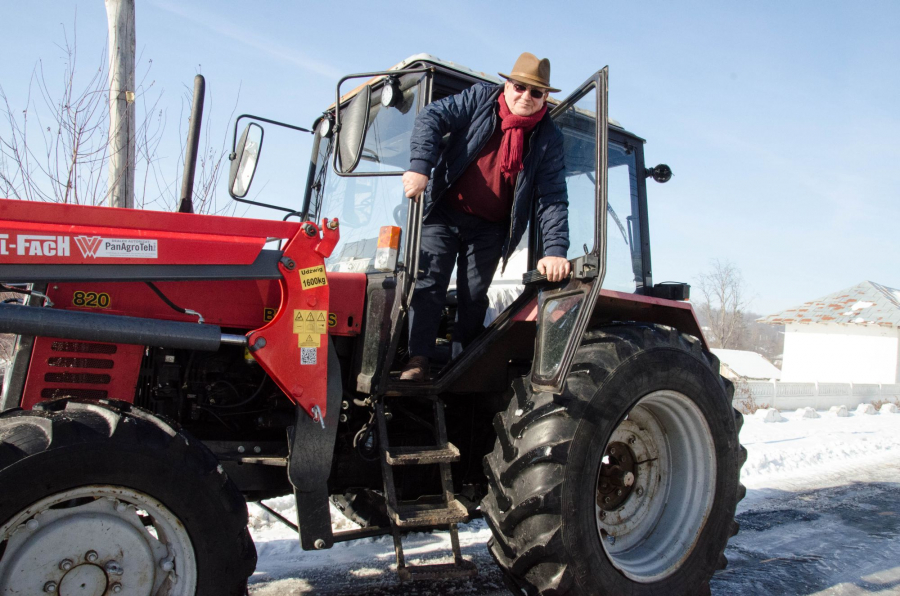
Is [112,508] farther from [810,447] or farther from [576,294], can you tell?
[810,447]

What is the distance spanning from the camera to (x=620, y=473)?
3.15 m

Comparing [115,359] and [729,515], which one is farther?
[729,515]

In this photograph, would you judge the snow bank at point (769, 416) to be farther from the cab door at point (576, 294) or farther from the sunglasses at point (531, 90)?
the sunglasses at point (531, 90)

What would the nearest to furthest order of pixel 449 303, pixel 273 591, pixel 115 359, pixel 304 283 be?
1. pixel 115 359
2. pixel 304 283
3. pixel 273 591
4. pixel 449 303

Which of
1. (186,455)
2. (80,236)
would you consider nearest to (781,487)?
(186,455)

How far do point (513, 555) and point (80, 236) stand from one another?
1.97m

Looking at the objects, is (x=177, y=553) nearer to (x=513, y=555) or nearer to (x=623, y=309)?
(x=513, y=555)

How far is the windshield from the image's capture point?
3.17 meters

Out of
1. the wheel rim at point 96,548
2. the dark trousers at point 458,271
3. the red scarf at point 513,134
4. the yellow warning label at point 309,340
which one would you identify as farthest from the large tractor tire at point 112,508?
the red scarf at point 513,134

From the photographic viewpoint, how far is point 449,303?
3.68 m

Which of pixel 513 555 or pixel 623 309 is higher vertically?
pixel 623 309

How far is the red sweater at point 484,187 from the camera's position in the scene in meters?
3.14

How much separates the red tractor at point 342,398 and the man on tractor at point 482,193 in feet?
0.54

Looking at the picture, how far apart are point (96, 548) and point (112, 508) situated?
0.12 m
